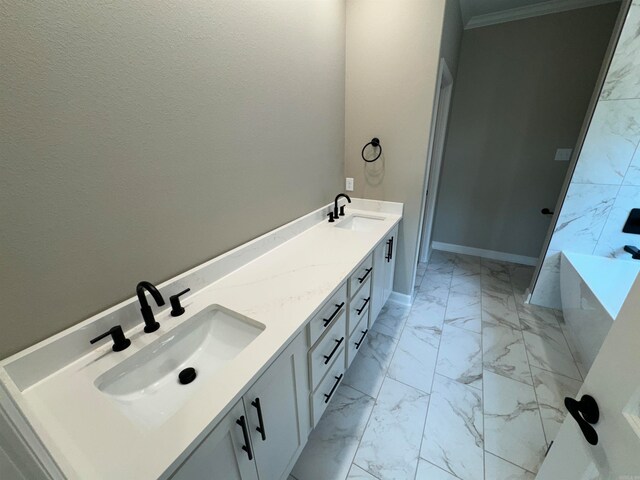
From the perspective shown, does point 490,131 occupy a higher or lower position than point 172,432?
higher

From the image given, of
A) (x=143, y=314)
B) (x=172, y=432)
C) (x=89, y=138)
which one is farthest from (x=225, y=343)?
(x=89, y=138)

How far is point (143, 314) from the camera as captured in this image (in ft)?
2.78

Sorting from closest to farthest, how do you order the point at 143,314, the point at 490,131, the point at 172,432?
the point at 172,432, the point at 143,314, the point at 490,131

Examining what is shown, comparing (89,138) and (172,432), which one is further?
(89,138)

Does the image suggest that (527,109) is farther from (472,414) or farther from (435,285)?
(472,414)

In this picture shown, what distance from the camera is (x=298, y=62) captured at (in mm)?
1460

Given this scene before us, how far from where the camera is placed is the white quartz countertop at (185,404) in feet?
1.72

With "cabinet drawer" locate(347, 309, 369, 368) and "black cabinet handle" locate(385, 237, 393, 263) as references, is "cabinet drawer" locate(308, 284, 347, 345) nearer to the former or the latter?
"cabinet drawer" locate(347, 309, 369, 368)

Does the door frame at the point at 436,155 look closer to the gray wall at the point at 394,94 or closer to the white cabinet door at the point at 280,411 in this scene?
the gray wall at the point at 394,94

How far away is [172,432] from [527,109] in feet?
Result: 12.1

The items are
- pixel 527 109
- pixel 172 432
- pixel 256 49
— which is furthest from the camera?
pixel 527 109

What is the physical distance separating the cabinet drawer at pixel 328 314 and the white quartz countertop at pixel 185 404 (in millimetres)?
64

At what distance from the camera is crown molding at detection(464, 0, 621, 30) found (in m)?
2.21

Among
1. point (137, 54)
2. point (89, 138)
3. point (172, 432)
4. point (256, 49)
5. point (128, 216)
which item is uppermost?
point (256, 49)
